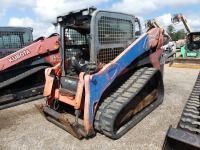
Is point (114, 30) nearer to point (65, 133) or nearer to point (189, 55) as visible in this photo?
point (65, 133)

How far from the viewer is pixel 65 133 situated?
13.6 feet

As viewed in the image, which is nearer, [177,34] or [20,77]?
[20,77]

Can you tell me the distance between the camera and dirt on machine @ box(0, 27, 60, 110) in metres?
5.97

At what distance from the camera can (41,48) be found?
6320 millimetres

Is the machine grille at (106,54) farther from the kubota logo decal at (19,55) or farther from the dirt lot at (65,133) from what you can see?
the kubota logo decal at (19,55)

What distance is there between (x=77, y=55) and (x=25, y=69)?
82.4 inches

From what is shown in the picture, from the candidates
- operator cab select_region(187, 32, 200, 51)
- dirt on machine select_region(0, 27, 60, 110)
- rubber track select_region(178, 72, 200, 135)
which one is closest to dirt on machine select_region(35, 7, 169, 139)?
rubber track select_region(178, 72, 200, 135)

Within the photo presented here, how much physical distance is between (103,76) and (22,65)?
130 inches

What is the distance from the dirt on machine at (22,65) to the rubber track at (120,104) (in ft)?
9.73

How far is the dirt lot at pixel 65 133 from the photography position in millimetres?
3680

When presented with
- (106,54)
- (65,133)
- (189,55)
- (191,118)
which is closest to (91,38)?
(106,54)

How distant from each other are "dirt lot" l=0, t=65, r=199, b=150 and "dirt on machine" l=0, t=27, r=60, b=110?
1.95 ft

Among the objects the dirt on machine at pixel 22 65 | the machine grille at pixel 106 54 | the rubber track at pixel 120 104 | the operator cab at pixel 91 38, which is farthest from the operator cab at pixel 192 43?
the machine grille at pixel 106 54

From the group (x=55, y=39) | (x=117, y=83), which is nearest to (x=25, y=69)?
(x=55, y=39)
